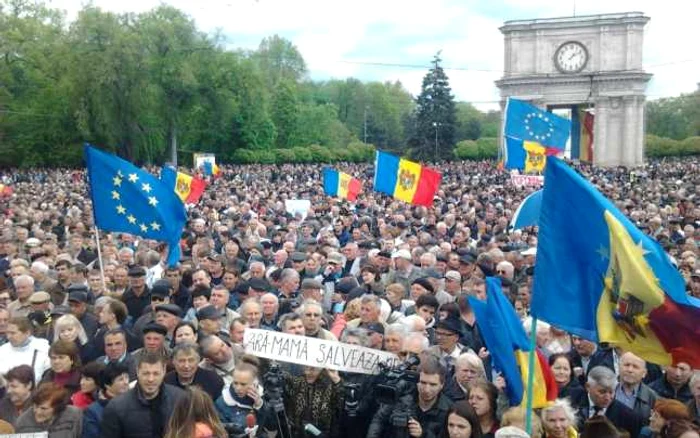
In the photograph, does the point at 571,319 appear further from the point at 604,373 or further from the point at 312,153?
the point at 312,153

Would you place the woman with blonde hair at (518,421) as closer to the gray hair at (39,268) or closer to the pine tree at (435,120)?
the gray hair at (39,268)

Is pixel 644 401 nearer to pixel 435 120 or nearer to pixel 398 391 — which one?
pixel 398 391

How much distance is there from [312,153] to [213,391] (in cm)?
6538

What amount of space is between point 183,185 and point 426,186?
6151 millimetres

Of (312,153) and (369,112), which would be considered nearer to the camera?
(312,153)

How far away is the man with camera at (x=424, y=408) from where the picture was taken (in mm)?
5559

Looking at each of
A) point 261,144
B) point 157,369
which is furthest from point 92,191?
point 261,144

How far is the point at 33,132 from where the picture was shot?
212 ft

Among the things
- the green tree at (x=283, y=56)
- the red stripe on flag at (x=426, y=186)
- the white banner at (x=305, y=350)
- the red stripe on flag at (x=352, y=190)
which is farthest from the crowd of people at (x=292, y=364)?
the green tree at (x=283, y=56)

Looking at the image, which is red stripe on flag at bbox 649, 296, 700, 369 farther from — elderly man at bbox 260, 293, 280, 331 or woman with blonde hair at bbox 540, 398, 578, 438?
elderly man at bbox 260, 293, 280, 331

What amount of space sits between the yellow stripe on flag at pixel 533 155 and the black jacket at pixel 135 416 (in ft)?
51.1

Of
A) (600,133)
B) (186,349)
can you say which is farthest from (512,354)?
(600,133)

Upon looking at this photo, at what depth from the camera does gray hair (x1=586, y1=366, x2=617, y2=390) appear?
6.08 meters

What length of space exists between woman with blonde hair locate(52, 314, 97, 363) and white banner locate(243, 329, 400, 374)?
2050 mm
